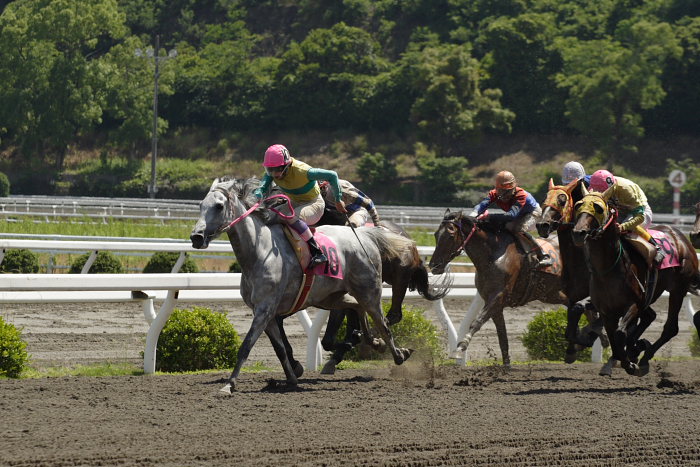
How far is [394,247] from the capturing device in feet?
30.0

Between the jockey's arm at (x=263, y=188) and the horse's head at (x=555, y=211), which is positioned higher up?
the jockey's arm at (x=263, y=188)

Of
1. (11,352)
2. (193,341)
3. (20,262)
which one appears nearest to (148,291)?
(193,341)

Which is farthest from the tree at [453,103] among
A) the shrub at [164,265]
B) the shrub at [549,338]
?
the shrub at [549,338]

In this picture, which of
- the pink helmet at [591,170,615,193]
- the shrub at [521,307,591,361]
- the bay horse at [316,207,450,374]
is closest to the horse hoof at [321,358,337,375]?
the bay horse at [316,207,450,374]

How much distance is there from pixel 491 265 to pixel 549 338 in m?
1.57

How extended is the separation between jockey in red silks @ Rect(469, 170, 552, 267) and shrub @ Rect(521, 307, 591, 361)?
101cm

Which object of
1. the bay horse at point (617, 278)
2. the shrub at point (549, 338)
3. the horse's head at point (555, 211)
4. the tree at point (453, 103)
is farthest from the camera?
the tree at point (453, 103)

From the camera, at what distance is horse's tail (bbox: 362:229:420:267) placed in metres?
8.95

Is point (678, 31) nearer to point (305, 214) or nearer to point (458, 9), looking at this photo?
point (458, 9)

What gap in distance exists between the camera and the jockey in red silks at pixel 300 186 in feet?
25.9

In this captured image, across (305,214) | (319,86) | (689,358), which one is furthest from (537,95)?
(305,214)

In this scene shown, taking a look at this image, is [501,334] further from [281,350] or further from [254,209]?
[254,209]

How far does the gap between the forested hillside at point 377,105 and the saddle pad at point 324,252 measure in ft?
134

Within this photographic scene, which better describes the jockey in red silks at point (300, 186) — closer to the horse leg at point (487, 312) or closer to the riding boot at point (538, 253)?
the horse leg at point (487, 312)
